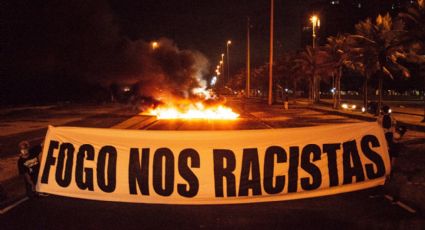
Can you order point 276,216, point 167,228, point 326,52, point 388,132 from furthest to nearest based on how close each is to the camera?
point 326,52 < point 388,132 < point 276,216 < point 167,228

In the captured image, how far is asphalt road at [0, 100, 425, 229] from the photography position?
606 cm

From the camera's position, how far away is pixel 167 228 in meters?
5.95

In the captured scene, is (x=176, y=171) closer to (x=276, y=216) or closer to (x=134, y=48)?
(x=276, y=216)

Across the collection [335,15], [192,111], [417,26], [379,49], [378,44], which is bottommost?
[192,111]

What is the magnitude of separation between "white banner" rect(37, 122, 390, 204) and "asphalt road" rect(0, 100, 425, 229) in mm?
242

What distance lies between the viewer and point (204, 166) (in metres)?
6.64

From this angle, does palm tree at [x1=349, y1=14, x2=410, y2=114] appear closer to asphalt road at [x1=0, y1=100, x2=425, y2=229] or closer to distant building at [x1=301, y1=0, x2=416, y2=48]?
asphalt road at [x1=0, y1=100, x2=425, y2=229]

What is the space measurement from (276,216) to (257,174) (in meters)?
0.64

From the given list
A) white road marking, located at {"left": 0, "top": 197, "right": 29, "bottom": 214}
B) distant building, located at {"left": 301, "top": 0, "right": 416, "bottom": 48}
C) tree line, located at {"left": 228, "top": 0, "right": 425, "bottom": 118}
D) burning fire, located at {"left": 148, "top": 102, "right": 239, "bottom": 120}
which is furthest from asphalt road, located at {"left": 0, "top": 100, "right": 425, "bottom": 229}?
distant building, located at {"left": 301, "top": 0, "right": 416, "bottom": 48}

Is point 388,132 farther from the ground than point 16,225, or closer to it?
farther from the ground

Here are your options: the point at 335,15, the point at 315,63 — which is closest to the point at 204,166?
the point at 315,63

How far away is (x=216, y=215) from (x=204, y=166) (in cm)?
70

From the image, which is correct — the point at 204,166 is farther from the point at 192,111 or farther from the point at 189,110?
the point at 192,111

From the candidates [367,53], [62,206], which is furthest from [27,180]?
[367,53]
